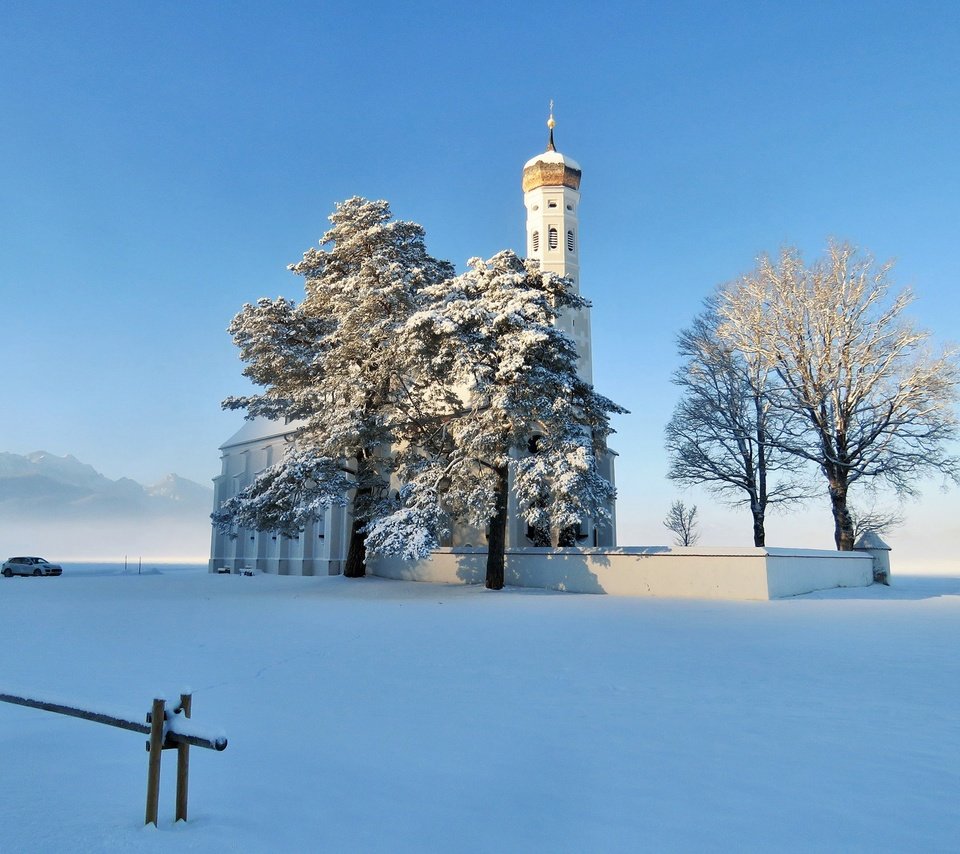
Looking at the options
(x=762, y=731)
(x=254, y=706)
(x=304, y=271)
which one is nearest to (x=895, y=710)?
(x=762, y=731)

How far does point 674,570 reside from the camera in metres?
21.7

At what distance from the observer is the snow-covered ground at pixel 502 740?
14.9ft

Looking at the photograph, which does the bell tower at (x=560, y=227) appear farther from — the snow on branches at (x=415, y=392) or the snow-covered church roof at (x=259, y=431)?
the snow-covered church roof at (x=259, y=431)

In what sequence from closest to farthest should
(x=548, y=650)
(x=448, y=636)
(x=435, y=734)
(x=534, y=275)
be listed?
1. (x=435, y=734)
2. (x=548, y=650)
3. (x=448, y=636)
4. (x=534, y=275)

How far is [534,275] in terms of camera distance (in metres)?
23.6

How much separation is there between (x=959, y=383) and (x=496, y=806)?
93.3ft

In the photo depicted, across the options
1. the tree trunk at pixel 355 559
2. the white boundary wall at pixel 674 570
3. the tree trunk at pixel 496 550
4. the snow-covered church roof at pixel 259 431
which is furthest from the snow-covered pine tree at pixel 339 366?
the snow-covered church roof at pixel 259 431

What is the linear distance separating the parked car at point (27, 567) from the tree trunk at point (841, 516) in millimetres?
41701

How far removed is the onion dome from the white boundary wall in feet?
81.9

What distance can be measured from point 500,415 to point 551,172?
2515 centimetres

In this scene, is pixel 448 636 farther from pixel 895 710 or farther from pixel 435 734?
pixel 895 710

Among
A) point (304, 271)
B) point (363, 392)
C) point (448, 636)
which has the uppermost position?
point (304, 271)

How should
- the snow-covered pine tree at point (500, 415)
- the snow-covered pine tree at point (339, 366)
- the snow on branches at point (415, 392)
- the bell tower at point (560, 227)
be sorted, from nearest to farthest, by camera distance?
the snow-covered pine tree at point (500, 415) → the snow on branches at point (415, 392) → the snow-covered pine tree at point (339, 366) → the bell tower at point (560, 227)

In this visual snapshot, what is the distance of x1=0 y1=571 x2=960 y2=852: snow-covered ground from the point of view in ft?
14.9
